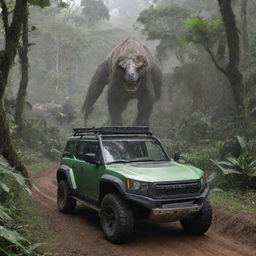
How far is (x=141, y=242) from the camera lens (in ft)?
22.2

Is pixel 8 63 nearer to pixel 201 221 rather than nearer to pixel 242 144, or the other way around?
pixel 201 221

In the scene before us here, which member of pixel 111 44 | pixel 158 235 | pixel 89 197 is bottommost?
pixel 158 235

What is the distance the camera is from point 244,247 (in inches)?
262

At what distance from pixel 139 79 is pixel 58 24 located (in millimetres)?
29836

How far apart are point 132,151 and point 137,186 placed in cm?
149

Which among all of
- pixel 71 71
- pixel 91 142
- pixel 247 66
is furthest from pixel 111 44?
pixel 91 142

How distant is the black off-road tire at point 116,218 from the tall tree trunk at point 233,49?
29.8 feet

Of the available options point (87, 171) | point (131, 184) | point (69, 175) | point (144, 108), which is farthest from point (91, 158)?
point (144, 108)

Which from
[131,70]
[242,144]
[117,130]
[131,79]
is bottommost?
[242,144]

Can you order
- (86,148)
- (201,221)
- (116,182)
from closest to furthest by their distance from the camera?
(116,182) → (201,221) → (86,148)

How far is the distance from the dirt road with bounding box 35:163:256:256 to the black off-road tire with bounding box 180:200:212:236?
15 centimetres

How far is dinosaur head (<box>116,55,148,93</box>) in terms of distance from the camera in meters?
17.2

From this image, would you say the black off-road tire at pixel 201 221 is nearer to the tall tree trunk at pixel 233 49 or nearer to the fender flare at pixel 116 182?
the fender flare at pixel 116 182

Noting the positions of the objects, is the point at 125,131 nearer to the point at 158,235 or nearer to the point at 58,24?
the point at 158,235
